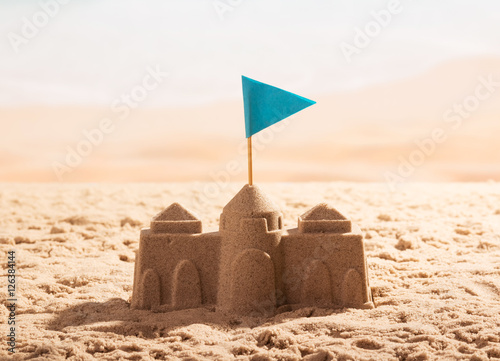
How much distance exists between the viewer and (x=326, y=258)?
3592 millimetres

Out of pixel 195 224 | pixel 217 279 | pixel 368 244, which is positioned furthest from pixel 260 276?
pixel 368 244

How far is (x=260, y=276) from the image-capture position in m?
3.50

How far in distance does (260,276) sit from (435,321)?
1184mm

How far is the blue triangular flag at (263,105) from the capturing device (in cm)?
356

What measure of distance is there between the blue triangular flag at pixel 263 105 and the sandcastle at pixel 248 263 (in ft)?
1.54

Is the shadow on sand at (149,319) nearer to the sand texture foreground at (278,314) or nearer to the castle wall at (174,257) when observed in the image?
the sand texture foreground at (278,314)

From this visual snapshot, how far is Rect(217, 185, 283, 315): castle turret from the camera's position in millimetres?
3500

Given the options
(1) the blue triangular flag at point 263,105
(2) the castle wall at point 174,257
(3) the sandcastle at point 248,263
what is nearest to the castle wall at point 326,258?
(3) the sandcastle at point 248,263

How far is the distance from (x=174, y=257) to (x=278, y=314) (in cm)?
Answer: 84

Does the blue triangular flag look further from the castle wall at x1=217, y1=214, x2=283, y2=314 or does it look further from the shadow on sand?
the shadow on sand

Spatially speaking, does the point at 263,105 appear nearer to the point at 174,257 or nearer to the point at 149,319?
the point at 174,257

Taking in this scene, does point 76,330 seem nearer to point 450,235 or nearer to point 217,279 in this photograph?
point 217,279

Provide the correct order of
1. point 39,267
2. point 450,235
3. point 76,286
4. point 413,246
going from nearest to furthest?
point 76,286 < point 39,267 < point 413,246 < point 450,235

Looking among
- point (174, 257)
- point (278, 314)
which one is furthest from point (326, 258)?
point (174, 257)
